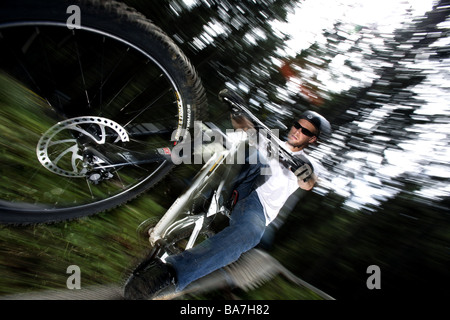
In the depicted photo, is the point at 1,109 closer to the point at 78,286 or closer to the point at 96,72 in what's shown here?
the point at 96,72

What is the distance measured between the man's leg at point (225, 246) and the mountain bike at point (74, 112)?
74 centimetres

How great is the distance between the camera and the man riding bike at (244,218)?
1.26 m

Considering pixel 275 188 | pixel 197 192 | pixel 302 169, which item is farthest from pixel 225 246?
pixel 302 169

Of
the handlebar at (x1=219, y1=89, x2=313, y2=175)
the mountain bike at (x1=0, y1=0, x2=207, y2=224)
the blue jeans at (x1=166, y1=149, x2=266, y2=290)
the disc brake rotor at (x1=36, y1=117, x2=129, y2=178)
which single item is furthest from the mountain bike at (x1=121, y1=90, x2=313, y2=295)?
the disc brake rotor at (x1=36, y1=117, x2=129, y2=178)

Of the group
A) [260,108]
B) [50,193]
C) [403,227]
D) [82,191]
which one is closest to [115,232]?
[82,191]

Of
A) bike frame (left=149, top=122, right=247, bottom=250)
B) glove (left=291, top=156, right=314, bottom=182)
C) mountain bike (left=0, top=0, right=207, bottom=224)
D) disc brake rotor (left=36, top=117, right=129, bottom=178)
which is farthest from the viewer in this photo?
bike frame (left=149, top=122, right=247, bottom=250)

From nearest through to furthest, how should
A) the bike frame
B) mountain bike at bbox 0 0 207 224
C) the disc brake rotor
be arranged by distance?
mountain bike at bbox 0 0 207 224 → the disc brake rotor → the bike frame

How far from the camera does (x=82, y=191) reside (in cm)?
189

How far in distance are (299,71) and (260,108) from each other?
133cm

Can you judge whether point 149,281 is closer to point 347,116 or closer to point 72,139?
point 72,139

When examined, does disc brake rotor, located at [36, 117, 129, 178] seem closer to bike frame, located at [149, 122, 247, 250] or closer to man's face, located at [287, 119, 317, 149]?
bike frame, located at [149, 122, 247, 250]

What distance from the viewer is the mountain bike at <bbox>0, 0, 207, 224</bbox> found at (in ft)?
3.84

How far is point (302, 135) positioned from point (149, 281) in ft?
5.14

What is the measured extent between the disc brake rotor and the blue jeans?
959 mm
